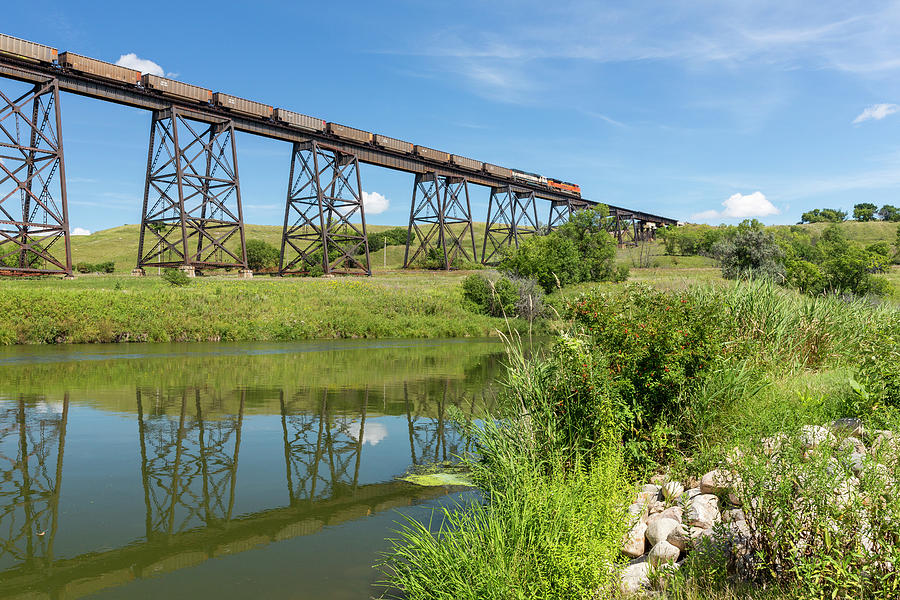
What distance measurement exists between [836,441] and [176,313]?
928 inches

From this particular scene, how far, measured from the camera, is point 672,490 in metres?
5.20

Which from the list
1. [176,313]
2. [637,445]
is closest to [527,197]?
[176,313]

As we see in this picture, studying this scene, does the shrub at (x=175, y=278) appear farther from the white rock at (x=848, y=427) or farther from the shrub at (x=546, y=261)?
the white rock at (x=848, y=427)

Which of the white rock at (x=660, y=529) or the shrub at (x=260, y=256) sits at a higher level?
the shrub at (x=260, y=256)

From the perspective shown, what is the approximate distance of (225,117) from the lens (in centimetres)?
2873

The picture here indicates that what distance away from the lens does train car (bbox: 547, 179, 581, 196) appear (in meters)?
56.2

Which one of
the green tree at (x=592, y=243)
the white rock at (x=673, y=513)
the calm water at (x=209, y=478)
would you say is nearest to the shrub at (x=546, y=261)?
the green tree at (x=592, y=243)

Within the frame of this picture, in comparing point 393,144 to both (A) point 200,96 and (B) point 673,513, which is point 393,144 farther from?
(B) point 673,513

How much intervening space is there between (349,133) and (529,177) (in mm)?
21201

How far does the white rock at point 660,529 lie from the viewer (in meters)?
4.58

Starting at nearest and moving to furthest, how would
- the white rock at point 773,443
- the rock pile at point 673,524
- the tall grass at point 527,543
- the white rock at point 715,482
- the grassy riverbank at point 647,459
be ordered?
1. the grassy riverbank at point 647,459
2. the tall grass at point 527,543
3. the rock pile at point 673,524
4. the white rock at point 773,443
5. the white rock at point 715,482

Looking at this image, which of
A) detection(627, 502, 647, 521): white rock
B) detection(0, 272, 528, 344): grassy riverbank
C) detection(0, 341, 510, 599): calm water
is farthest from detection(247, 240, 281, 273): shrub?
detection(627, 502, 647, 521): white rock

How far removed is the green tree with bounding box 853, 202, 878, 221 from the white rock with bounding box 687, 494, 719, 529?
485ft

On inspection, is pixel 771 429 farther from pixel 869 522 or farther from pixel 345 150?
pixel 345 150
